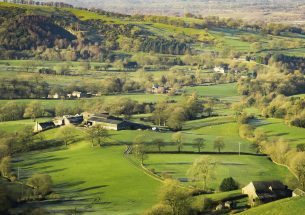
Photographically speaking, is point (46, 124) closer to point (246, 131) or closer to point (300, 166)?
point (246, 131)

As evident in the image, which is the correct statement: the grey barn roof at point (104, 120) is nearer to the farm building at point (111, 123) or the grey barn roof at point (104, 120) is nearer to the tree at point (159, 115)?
the farm building at point (111, 123)

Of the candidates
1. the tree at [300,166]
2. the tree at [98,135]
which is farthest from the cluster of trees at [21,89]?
the tree at [300,166]

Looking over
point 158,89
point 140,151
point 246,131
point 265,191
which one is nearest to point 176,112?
point 246,131

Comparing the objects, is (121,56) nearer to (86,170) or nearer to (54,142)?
(54,142)

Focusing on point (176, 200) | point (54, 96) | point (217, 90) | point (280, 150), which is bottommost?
point (217, 90)

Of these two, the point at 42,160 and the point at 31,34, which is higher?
the point at 31,34

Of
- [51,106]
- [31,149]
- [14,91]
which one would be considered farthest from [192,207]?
[14,91]
